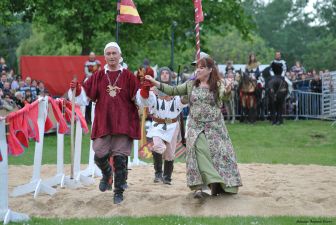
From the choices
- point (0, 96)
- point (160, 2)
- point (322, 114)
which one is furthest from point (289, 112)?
point (0, 96)

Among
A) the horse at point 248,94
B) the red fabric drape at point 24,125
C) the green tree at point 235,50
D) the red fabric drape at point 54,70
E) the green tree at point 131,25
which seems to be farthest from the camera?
the green tree at point 235,50

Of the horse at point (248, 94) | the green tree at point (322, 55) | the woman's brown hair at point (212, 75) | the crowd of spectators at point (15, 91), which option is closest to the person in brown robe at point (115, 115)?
the woman's brown hair at point (212, 75)

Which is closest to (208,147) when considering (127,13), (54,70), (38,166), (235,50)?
(38,166)

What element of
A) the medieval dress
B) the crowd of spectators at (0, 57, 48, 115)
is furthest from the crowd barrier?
the crowd of spectators at (0, 57, 48, 115)

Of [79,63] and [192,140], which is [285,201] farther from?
[79,63]

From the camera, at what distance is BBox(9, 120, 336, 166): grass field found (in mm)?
15820

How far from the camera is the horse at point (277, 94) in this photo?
2208 centimetres

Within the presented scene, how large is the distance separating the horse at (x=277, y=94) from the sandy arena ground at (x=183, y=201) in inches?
419

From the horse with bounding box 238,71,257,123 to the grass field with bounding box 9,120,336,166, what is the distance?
0.45 meters

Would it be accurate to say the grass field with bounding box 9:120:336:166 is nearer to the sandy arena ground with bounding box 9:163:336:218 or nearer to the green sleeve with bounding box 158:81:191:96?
the sandy arena ground with bounding box 9:163:336:218

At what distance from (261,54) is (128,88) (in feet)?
182

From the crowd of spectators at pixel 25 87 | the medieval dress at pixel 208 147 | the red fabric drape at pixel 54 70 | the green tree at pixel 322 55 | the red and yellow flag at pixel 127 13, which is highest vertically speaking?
the green tree at pixel 322 55

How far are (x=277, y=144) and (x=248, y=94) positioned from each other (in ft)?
11.6

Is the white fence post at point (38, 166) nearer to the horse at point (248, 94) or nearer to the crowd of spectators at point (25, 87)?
the crowd of spectators at point (25, 87)
